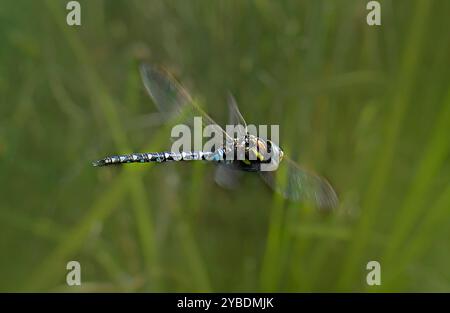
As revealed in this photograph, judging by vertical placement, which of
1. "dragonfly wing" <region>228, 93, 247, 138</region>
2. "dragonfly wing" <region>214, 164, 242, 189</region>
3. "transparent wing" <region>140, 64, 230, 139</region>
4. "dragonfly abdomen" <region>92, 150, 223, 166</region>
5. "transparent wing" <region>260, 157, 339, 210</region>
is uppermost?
"transparent wing" <region>140, 64, 230, 139</region>

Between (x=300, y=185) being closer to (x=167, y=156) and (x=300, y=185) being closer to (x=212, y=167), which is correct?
(x=167, y=156)

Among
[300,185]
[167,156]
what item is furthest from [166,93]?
[300,185]

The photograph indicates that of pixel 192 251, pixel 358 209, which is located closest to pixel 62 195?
pixel 192 251

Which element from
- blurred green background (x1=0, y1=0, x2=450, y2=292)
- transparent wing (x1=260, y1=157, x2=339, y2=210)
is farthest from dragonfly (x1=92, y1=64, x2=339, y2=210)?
blurred green background (x1=0, y1=0, x2=450, y2=292)

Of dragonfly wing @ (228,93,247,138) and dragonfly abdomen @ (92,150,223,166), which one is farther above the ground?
dragonfly wing @ (228,93,247,138)

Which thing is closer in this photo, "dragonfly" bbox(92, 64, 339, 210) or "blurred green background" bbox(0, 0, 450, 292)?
"dragonfly" bbox(92, 64, 339, 210)

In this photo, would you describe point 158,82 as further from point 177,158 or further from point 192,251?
point 192,251

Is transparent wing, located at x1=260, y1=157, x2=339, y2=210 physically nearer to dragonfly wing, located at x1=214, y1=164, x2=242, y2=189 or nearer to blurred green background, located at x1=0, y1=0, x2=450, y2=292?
dragonfly wing, located at x1=214, y1=164, x2=242, y2=189

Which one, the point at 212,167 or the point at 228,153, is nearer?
the point at 228,153

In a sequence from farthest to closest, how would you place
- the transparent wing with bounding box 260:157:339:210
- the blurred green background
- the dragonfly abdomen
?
the blurred green background
the dragonfly abdomen
the transparent wing with bounding box 260:157:339:210
